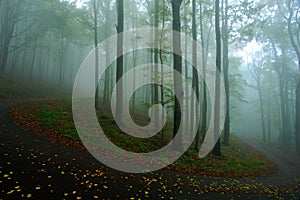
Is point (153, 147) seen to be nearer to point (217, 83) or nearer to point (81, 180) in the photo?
point (81, 180)

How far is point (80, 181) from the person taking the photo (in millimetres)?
4203

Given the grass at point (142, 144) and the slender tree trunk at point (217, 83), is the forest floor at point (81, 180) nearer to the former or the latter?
the grass at point (142, 144)

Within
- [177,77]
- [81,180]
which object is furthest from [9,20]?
[81,180]

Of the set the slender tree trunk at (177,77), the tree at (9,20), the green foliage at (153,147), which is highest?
the tree at (9,20)

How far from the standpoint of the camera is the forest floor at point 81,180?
3740 millimetres

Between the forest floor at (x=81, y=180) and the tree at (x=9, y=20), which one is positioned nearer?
the forest floor at (x=81, y=180)

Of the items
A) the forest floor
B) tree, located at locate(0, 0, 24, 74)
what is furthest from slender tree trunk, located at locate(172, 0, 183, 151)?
tree, located at locate(0, 0, 24, 74)

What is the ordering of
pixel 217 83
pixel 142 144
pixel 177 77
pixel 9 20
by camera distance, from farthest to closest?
pixel 9 20 → pixel 217 83 → pixel 142 144 → pixel 177 77

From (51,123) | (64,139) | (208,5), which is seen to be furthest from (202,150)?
(208,5)

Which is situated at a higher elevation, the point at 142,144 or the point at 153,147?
the point at 142,144

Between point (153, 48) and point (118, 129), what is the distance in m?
5.27

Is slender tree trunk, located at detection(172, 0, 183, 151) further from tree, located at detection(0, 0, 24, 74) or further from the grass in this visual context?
tree, located at detection(0, 0, 24, 74)

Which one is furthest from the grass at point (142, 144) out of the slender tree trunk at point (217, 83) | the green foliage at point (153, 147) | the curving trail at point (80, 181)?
the curving trail at point (80, 181)

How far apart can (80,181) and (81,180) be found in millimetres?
51
